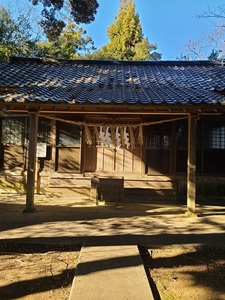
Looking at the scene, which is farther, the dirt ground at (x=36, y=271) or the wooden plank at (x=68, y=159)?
the wooden plank at (x=68, y=159)

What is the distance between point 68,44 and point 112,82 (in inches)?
800

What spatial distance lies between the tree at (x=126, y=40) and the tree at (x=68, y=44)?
183 cm

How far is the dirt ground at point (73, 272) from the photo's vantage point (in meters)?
3.16

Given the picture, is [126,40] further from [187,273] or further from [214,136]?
[187,273]

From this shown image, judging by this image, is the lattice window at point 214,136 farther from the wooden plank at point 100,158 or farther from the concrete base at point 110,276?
the concrete base at point 110,276

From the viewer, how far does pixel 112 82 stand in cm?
862

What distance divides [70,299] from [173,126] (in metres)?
6.93

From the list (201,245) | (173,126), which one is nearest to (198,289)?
(201,245)

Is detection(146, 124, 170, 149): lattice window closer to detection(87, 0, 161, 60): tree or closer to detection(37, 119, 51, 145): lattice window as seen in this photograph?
detection(37, 119, 51, 145): lattice window

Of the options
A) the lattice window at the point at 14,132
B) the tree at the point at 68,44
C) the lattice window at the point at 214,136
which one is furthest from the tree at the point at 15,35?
the lattice window at the point at 214,136

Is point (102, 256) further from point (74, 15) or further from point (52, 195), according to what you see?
point (74, 15)

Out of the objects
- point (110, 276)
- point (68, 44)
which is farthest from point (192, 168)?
point (68, 44)

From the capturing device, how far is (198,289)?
10.7 feet

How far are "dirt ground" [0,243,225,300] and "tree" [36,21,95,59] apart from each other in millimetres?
19219
